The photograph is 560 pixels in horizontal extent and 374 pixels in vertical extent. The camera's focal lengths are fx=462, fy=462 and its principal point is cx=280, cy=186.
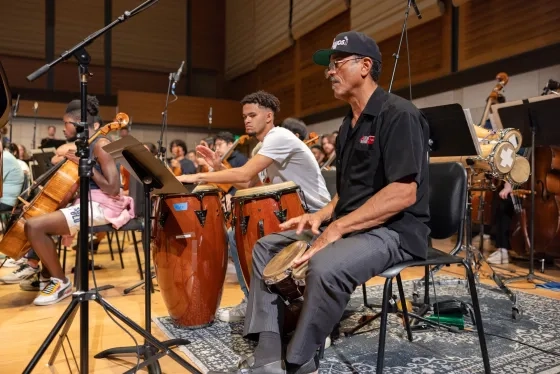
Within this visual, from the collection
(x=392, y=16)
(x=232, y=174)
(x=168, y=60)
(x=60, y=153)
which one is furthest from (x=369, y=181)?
(x=168, y=60)

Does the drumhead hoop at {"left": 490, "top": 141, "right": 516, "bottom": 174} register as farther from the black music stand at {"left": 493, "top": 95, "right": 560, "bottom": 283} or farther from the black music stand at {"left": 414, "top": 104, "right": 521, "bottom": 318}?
the black music stand at {"left": 493, "top": 95, "right": 560, "bottom": 283}

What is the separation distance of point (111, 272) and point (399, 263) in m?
3.50

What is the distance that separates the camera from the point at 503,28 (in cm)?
589

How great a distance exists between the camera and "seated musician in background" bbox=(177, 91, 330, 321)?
289 cm

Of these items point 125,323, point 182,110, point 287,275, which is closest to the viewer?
point 287,275

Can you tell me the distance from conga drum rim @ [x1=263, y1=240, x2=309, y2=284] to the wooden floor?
0.78m

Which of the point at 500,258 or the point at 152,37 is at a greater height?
the point at 152,37

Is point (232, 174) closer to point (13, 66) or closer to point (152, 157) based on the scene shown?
point (152, 157)

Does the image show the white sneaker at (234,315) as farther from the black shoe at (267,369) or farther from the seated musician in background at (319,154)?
the seated musician in background at (319,154)

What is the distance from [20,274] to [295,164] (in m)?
2.96

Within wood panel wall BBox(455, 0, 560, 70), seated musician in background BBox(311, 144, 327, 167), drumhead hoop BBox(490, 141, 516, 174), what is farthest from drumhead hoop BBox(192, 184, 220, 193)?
wood panel wall BBox(455, 0, 560, 70)

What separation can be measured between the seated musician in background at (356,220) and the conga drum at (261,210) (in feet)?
1.33

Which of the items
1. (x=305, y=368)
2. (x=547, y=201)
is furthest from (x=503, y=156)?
(x=305, y=368)

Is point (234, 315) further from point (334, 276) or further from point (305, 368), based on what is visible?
point (334, 276)
